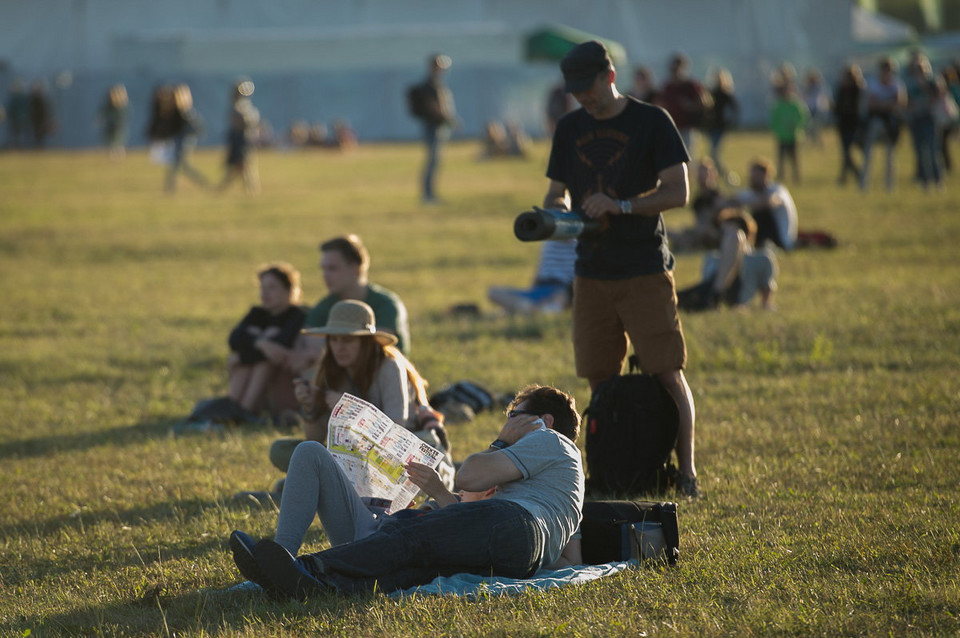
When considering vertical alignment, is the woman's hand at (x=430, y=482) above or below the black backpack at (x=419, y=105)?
below

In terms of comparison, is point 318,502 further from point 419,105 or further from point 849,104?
point 849,104

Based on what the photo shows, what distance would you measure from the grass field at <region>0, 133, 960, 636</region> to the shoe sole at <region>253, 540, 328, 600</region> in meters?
0.06

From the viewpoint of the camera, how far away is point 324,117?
2178 inches

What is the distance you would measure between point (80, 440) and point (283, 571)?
4.12m

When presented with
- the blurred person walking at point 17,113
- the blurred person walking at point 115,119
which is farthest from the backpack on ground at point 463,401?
the blurred person walking at point 17,113

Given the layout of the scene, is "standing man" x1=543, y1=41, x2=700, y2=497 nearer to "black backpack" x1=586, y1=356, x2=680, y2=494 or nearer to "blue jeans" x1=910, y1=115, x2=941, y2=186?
"black backpack" x1=586, y1=356, x2=680, y2=494

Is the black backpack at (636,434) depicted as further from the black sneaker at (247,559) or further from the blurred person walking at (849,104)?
the blurred person walking at (849,104)

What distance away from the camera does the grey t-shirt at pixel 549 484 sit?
4.89m

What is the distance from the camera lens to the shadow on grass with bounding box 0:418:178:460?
802cm

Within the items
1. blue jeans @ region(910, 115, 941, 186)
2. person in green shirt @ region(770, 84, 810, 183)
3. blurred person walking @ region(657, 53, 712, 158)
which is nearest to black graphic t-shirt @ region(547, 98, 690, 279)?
blurred person walking @ region(657, 53, 712, 158)

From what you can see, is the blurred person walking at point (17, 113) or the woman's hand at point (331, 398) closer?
the woman's hand at point (331, 398)

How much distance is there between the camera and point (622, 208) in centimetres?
589

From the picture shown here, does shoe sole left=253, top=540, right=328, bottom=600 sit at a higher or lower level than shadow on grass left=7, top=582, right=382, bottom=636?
higher

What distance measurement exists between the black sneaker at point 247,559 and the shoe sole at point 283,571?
16 millimetres
